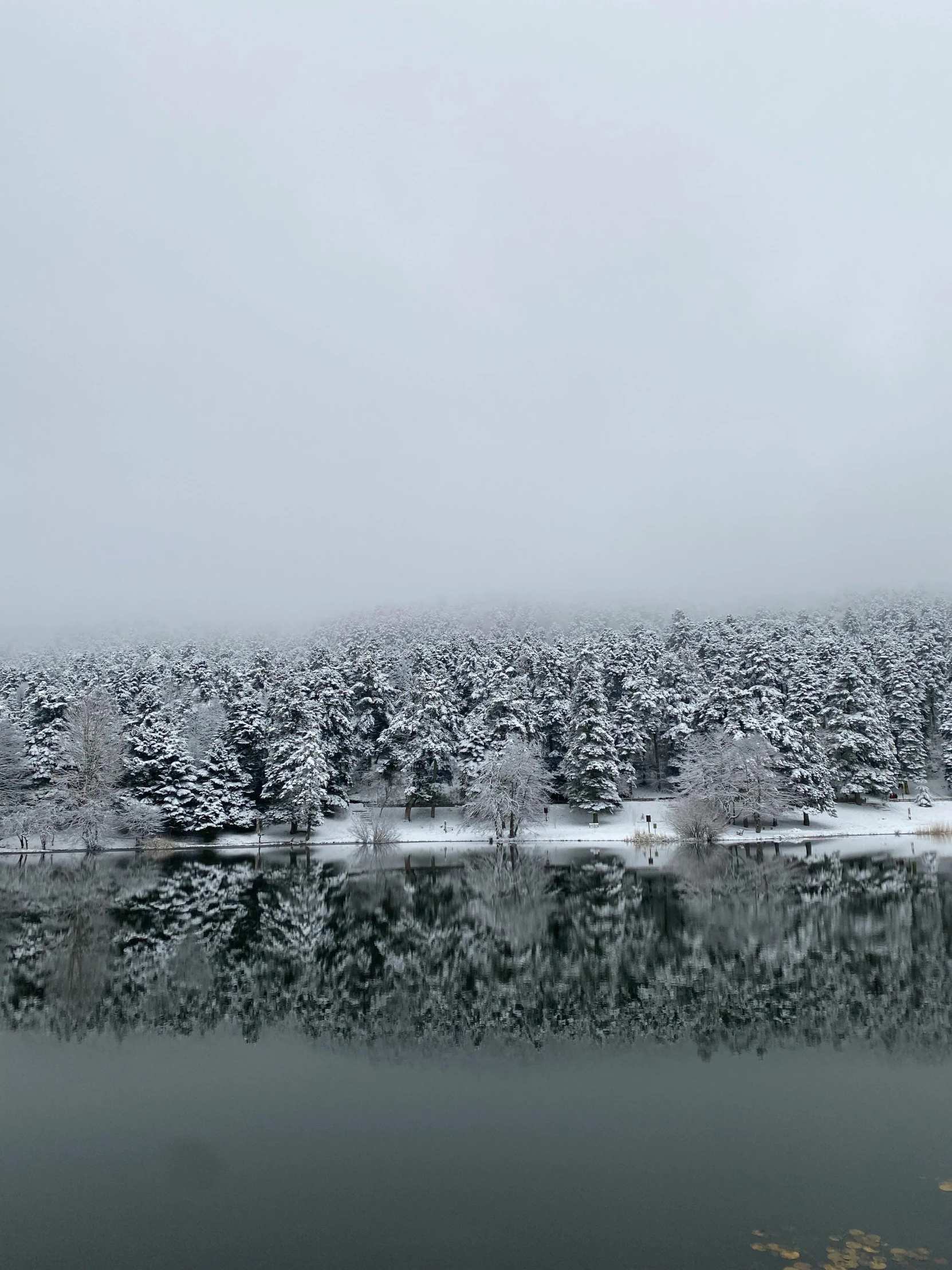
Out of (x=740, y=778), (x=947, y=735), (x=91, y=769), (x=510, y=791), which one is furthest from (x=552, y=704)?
(x=947, y=735)

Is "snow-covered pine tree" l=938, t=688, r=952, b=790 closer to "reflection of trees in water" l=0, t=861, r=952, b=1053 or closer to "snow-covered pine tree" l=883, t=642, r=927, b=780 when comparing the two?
"snow-covered pine tree" l=883, t=642, r=927, b=780

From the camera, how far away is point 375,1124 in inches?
475

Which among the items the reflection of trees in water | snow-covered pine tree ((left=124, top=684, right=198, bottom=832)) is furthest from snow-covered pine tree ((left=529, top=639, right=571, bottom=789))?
the reflection of trees in water

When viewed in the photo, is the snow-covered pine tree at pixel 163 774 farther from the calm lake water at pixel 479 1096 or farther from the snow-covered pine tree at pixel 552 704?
the calm lake water at pixel 479 1096

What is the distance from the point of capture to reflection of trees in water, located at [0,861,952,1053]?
53.8 ft

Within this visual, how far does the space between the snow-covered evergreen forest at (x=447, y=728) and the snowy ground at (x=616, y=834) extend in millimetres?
1572

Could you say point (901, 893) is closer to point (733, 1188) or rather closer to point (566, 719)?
point (733, 1188)

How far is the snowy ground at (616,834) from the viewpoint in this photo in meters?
51.1

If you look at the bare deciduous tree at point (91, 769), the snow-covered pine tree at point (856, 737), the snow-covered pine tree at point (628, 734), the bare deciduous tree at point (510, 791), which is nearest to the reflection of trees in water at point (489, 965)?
the bare deciduous tree at point (91, 769)

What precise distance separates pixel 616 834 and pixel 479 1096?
4501cm

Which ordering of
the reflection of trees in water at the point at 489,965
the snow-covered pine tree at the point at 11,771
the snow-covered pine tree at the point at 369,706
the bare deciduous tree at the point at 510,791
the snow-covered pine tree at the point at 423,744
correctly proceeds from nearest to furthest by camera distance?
the reflection of trees in water at the point at 489,965, the snow-covered pine tree at the point at 11,771, the bare deciduous tree at the point at 510,791, the snow-covered pine tree at the point at 423,744, the snow-covered pine tree at the point at 369,706

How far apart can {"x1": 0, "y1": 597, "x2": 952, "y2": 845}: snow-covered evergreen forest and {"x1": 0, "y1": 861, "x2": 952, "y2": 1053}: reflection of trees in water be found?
2138 cm

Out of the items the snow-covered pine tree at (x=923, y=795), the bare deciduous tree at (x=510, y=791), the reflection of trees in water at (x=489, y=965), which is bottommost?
the snow-covered pine tree at (x=923, y=795)

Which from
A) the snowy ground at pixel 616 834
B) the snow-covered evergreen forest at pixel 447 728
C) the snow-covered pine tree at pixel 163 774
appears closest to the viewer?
the snowy ground at pixel 616 834
